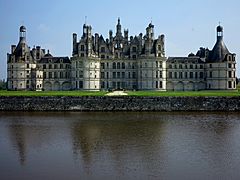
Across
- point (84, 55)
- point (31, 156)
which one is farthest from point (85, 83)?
point (31, 156)

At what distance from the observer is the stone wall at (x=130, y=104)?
139 feet

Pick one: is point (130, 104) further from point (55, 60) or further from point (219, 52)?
point (55, 60)

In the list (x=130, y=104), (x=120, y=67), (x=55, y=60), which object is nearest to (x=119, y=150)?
(x=130, y=104)

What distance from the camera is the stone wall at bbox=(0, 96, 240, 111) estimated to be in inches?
1668

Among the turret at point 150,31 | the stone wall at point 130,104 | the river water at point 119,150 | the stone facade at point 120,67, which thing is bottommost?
the river water at point 119,150

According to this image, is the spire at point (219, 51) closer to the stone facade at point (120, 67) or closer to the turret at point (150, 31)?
the stone facade at point (120, 67)

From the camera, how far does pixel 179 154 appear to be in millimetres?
18688

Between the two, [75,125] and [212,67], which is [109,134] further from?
[212,67]

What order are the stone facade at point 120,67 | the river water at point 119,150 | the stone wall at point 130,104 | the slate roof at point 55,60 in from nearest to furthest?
the river water at point 119,150, the stone wall at point 130,104, the stone facade at point 120,67, the slate roof at point 55,60

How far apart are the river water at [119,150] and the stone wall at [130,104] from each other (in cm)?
1144

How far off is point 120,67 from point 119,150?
2030 inches

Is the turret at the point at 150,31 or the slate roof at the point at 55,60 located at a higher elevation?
the turret at the point at 150,31

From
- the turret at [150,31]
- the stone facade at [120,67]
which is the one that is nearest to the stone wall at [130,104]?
the stone facade at [120,67]

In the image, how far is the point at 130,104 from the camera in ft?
139
